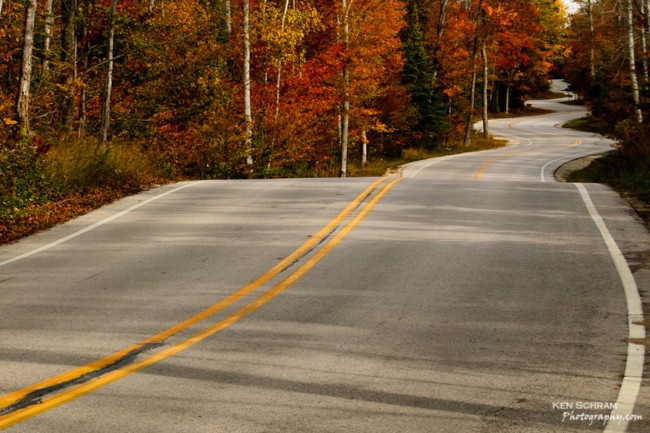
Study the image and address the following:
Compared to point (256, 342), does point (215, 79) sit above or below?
above

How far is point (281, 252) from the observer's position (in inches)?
463

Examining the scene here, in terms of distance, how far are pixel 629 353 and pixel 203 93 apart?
24598 millimetres

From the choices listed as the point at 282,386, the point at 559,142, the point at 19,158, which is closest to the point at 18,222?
the point at 19,158

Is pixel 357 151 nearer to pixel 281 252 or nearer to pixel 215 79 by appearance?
pixel 215 79

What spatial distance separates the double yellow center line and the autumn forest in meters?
5.84

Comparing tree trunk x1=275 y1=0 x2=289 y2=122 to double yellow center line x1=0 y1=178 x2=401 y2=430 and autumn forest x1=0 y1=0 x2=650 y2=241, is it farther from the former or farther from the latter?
double yellow center line x1=0 y1=178 x2=401 y2=430

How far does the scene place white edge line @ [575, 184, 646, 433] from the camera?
5570 millimetres

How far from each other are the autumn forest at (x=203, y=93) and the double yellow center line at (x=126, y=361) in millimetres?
5843

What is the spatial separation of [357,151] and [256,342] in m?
44.4

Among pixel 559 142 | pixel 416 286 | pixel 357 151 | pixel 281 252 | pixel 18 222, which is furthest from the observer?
pixel 559 142

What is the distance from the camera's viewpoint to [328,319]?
8258 millimetres

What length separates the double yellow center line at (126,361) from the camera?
19.1 feet

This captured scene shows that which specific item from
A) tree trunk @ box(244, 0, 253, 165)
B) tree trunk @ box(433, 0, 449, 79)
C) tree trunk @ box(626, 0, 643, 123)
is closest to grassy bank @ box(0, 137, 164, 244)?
tree trunk @ box(244, 0, 253, 165)

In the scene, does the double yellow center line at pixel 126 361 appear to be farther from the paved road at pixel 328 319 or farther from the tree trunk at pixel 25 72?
the tree trunk at pixel 25 72
